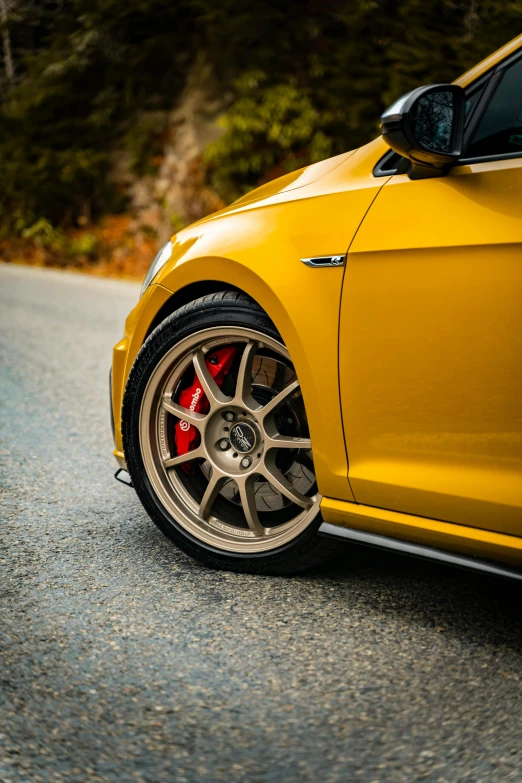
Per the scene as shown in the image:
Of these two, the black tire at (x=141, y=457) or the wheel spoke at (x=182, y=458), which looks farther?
the wheel spoke at (x=182, y=458)

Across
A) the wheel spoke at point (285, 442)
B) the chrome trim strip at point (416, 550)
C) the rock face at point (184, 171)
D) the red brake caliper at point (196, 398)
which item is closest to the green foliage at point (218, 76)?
the rock face at point (184, 171)

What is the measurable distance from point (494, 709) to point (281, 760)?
22.2 inches

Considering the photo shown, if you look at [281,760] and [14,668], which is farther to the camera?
[14,668]

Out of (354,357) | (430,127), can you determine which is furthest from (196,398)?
(430,127)

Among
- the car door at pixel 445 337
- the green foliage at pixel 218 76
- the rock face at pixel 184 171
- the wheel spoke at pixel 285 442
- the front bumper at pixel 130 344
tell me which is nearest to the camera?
the car door at pixel 445 337

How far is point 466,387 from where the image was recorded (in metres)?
2.27

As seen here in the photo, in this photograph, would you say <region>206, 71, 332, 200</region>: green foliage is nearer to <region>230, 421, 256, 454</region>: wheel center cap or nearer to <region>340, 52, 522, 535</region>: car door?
<region>230, 421, 256, 454</region>: wheel center cap

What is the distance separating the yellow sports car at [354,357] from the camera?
223 centimetres

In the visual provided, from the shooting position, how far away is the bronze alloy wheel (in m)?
2.81

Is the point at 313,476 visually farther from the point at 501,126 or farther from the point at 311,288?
the point at 501,126

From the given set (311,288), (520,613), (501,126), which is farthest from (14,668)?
(501,126)

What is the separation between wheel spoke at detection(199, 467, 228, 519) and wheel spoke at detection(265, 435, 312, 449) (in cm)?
22

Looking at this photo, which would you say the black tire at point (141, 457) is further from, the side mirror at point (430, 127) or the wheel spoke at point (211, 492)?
the side mirror at point (430, 127)

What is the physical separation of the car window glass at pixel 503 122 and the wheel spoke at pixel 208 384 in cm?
109
